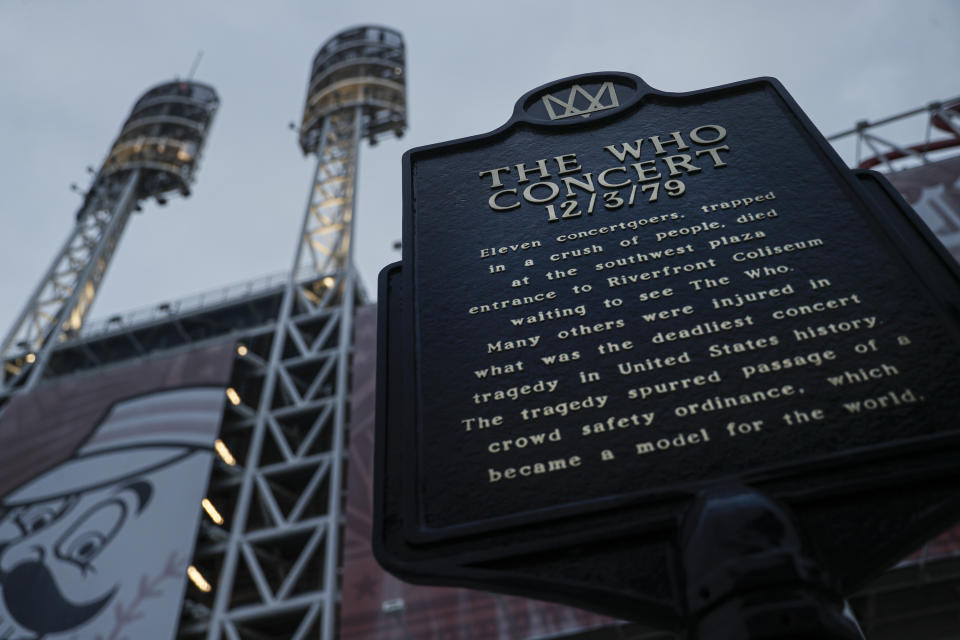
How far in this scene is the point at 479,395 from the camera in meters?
3.69

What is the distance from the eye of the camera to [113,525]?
1862cm

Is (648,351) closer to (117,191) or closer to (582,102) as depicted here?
(582,102)

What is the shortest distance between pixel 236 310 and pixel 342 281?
229 inches

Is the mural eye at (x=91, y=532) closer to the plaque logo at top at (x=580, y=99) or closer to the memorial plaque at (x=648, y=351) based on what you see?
the memorial plaque at (x=648, y=351)

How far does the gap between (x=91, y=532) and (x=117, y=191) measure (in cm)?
2985

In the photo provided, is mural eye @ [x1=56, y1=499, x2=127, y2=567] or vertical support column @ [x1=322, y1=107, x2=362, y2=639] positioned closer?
vertical support column @ [x1=322, y1=107, x2=362, y2=639]

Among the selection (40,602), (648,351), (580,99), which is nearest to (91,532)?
(40,602)

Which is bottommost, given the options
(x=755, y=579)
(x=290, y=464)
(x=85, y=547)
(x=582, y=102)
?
(x=755, y=579)

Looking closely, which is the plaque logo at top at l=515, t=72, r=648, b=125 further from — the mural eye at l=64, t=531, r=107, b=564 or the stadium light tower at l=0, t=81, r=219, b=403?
the stadium light tower at l=0, t=81, r=219, b=403

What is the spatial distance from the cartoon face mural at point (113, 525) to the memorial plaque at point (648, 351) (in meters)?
15.1

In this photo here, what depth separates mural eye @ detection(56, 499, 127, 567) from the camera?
59.2 feet

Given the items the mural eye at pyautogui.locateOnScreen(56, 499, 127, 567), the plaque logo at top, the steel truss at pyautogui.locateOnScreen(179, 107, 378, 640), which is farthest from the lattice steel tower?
the plaque logo at top

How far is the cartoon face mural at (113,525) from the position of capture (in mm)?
16844

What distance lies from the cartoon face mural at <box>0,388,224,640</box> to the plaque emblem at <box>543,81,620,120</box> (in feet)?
49.7
